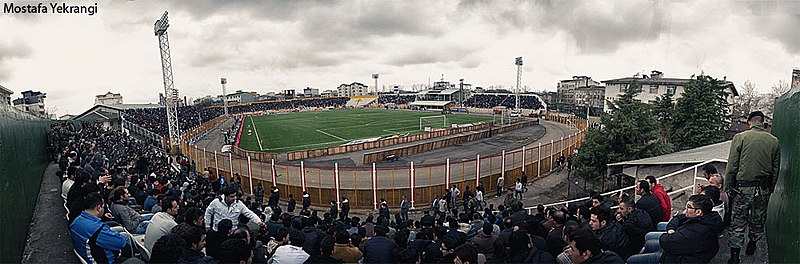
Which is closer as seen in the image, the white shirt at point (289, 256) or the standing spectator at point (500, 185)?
the white shirt at point (289, 256)

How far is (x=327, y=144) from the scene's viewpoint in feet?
135

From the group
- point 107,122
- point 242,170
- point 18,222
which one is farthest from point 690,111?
point 107,122

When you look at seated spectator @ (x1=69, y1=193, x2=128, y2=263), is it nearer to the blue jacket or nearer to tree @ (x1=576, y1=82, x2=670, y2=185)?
the blue jacket

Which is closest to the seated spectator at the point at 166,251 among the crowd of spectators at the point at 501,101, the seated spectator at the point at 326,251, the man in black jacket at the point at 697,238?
the seated spectator at the point at 326,251

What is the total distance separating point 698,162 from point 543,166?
14.9 meters

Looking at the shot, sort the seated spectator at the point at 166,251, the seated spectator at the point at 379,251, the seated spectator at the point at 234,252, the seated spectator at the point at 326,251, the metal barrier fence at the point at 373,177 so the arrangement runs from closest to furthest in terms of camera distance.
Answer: the seated spectator at the point at 166,251 < the seated spectator at the point at 234,252 < the seated spectator at the point at 326,251 < the seated spectator at the point at 379,251 < the metal barrier fence at the point at 373,177

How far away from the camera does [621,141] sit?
18.4m

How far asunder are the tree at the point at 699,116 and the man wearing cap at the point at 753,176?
2106 cm

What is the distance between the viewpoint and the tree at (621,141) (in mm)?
18203

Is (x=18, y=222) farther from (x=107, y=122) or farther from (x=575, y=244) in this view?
(x=107, y=122)

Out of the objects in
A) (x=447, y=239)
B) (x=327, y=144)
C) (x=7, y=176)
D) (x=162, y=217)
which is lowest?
(x=327, y=144)

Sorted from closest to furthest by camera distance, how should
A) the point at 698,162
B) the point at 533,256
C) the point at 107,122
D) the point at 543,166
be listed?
the point at 533,256, the point at 698,162, the point at 543,166, the point at 107,122

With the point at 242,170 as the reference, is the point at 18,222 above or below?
above

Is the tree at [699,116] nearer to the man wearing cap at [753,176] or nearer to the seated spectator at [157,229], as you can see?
the man wearing cap at [753,176]
